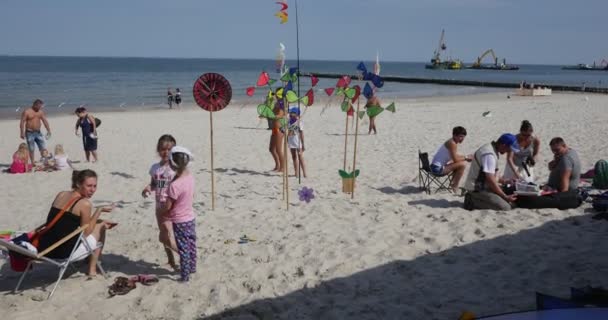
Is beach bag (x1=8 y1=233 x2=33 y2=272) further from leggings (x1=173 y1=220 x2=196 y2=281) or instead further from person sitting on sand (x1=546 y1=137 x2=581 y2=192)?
person sitting on sand (x1=546 y1=137 x2=581 y2=192)

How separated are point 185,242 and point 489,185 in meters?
3.41

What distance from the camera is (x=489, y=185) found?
5.83 m

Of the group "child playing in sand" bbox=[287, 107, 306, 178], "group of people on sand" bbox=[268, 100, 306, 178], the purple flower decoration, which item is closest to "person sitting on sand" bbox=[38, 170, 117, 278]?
the purple flower decoration

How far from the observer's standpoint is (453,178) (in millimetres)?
7086

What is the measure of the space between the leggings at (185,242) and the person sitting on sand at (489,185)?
10.4ft

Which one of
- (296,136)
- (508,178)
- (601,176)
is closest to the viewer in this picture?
(508,178)

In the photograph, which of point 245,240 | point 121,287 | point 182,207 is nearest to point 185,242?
point 182,207

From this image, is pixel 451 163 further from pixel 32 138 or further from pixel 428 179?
pixel 32 138

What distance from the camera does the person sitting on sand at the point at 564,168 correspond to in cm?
592

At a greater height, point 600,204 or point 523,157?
point 523,157

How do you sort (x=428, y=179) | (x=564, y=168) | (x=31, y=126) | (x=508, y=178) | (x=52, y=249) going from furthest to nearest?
(x=31, y=126)
(x=428, y=179)
(x=508, y=178)
(x=564, y=168)
(x=52, y=249)

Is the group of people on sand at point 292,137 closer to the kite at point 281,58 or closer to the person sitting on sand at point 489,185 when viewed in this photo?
the kite at point 281,58

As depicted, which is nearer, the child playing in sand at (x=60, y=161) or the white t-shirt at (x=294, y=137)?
the white t-shirt at (x=294, y=137)

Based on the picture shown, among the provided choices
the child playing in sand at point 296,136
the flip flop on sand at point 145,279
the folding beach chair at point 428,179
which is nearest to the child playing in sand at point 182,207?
the flip flop on sand at point 145,279
